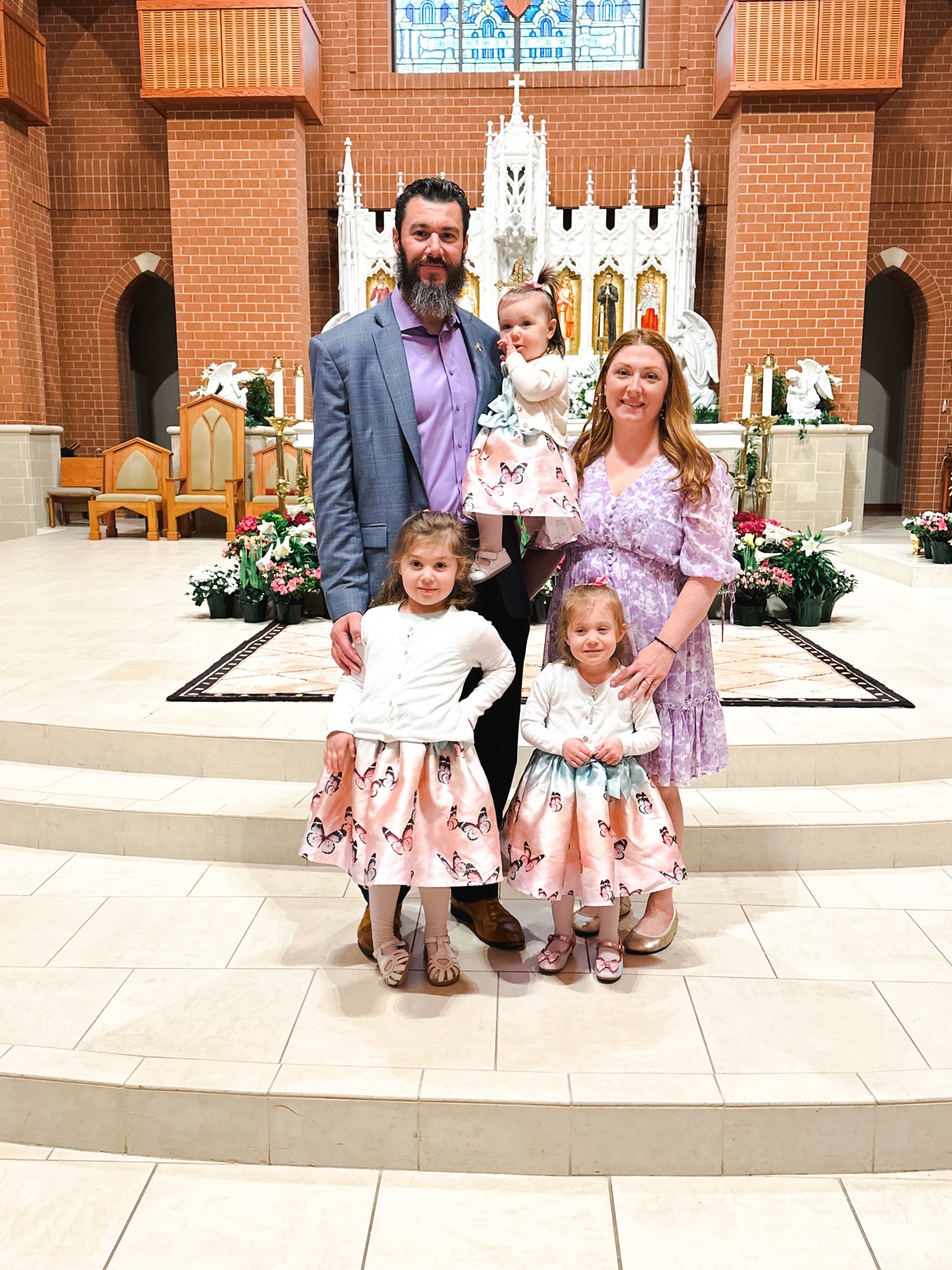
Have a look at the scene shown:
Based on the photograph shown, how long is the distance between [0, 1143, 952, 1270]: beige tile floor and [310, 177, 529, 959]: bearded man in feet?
3.73

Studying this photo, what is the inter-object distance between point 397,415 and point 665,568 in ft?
2.49

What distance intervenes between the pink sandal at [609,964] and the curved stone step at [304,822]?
0.76 m

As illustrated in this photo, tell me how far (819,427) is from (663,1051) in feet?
30.3

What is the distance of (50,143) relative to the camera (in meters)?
12.8

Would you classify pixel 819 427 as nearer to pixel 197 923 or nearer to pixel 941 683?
pixel 941 683

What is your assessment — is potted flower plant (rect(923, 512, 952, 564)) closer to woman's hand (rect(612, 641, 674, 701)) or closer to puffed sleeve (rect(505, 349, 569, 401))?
woman's hand (rect(612, 641, 674, 701))

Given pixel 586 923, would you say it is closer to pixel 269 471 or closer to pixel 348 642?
pixel 348 642

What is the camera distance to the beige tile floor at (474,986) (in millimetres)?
2352

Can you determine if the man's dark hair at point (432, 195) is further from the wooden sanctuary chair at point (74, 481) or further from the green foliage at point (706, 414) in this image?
the wooden sanctuary chair at point (74, 481)

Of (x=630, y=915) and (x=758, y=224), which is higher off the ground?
(x=758, y=224)

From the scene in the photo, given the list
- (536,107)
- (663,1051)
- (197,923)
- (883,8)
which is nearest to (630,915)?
(663,1051)

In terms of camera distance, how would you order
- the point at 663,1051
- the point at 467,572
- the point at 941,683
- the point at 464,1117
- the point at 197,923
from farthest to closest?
the point at 941,683 → the point at 197,923 → the point at 467,572 → the point at 663,1051 → the point at 464,1117

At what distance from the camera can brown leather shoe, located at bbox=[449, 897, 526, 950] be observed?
284 cm

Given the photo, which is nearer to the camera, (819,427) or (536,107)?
(819,427)
